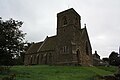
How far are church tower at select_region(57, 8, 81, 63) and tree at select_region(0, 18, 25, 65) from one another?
2332 centimetres

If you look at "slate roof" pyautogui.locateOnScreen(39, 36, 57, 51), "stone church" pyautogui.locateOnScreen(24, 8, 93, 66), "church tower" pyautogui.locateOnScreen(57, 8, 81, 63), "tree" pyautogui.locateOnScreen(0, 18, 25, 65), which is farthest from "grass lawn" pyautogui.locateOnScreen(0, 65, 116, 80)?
"slate roof" pyautogui.locateOnScreen(39, 36, 57, 51)

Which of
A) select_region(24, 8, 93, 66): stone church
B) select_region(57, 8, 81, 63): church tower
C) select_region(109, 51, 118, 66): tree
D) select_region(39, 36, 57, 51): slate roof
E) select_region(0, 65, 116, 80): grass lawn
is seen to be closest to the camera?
select_region(0, 65, 116, 80): grass lawn

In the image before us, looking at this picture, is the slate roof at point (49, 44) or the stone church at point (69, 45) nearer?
the stone church at point (69, 45)

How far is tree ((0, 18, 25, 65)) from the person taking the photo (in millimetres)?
28584

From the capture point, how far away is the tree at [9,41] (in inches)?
1125

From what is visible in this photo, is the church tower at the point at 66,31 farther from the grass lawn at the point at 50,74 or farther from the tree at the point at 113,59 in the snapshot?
the tree at the point at 113,59

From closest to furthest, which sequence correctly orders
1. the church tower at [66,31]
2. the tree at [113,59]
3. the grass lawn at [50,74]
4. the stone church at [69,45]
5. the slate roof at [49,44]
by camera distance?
1. the grass lawn at [50,74]
2. the stone church at [69,45]
3. the church tower at [66,31]
4. the slate roof at [49,44]
5. the tree at [113,59]

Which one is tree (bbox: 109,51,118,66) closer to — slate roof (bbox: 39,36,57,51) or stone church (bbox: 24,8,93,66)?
stone church (bbox: 24,8,93,66)

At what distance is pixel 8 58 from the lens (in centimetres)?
2872

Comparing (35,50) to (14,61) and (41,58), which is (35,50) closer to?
(41,58)

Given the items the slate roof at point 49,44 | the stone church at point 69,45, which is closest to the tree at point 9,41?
the stone church at point 69,45

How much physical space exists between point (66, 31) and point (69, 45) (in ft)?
15.7

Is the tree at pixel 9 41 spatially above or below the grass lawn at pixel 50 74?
above

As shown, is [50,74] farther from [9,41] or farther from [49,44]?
[49,44]
